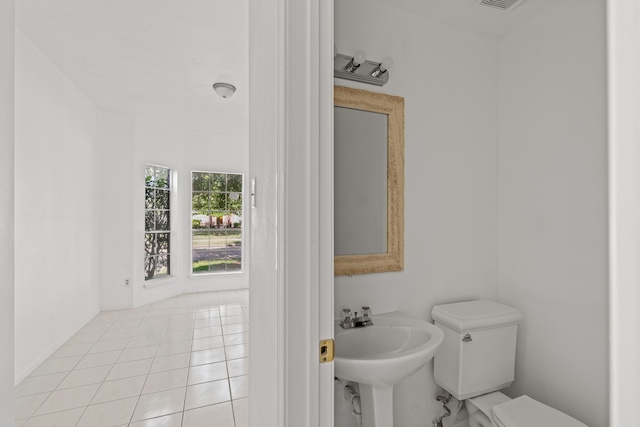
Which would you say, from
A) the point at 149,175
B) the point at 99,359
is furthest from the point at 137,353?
the point at 149,175

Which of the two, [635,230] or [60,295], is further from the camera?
[60,295]

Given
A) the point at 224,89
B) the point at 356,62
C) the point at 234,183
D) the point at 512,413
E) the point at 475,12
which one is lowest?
the point at 512,413

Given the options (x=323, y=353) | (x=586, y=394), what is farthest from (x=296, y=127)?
(x=586, y=394)

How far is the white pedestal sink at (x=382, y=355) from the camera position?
1229 millimetres

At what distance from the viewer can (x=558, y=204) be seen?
1.81 metres

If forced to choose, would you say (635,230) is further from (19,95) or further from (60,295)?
(60,295)

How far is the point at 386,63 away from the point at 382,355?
4.61ft

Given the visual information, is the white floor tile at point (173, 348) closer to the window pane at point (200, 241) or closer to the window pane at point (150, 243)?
the window pane at point (150, 243)

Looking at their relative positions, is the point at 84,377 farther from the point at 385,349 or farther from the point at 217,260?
the point at 217,260

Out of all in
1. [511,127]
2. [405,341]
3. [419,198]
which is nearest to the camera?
[405,341]

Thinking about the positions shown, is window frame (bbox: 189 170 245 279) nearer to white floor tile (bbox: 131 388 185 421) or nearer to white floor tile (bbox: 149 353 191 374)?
white floor tile (bbox: 149 353 191 374)

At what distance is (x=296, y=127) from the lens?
0.89m

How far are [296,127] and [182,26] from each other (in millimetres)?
2235

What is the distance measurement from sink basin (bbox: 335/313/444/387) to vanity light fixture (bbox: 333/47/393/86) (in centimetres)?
120
